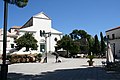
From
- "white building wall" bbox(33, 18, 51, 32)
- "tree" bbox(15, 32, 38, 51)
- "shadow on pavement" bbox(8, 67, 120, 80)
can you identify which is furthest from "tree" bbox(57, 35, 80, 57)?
"shadow on pavement" bbox(8, 67, 120, 80)

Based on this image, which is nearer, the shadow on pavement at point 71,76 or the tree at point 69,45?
the shadow on pavement at point 71,76

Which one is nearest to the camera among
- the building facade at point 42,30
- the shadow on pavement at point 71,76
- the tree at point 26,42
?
the shadow on pavement at point 71,76

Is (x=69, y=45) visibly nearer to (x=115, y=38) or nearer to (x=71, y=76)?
(x=115, y=38)

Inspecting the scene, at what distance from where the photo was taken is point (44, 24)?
2611 inches

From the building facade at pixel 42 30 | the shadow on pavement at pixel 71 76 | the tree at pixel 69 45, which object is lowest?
the shadow on pavement at pixel 71 76


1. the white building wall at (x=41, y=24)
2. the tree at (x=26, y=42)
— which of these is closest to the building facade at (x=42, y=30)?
the white building wall at (x=41, y=24)

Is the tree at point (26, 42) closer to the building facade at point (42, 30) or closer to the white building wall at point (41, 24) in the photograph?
the building facade at point (42, 30)

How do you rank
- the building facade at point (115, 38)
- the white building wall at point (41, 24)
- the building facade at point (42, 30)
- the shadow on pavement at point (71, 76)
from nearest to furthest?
the shadow on pavement at point (71, 76)
the building facade at point (115, 38)
the building facade at point (42, 30)
the white building wall at point (41, 24)

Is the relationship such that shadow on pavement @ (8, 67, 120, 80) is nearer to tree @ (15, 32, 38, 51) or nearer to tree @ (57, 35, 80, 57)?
tree @ (15, 32, 38, 51)

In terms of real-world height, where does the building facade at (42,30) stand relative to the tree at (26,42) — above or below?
above

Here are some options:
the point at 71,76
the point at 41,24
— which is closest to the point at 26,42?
the point at 41,24

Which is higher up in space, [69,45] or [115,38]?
[115,38]

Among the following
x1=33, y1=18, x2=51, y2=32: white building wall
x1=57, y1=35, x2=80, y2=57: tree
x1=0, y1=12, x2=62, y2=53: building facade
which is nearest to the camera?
x1=57, y1=35, x2=80, y2=57: tree

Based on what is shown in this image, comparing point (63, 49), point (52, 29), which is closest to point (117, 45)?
point (63, 49)
